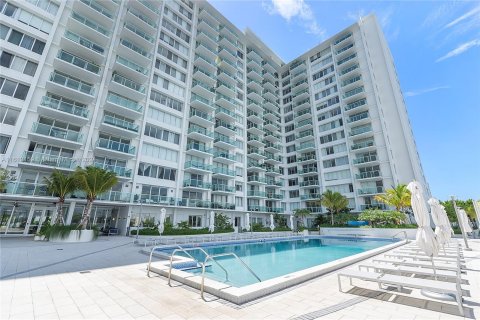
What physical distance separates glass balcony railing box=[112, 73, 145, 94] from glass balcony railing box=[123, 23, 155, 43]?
23.9ft

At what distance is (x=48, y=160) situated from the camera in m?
21.5

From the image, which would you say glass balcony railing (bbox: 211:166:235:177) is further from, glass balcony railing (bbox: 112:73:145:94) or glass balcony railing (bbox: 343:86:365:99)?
glass balcony railing (bbox: 343:86:365:99)

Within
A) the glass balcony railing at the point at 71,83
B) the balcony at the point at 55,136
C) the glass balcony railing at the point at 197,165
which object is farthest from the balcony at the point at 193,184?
the glass balcony railing at the point at 71,83

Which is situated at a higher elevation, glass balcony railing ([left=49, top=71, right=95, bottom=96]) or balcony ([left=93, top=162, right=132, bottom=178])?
glass balcony railing ([left=49, top=71, right=95, bottom=96])

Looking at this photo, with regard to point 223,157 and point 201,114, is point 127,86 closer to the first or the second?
point 201,114

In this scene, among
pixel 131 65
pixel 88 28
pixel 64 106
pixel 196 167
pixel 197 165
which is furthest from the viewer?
pixel 197 165

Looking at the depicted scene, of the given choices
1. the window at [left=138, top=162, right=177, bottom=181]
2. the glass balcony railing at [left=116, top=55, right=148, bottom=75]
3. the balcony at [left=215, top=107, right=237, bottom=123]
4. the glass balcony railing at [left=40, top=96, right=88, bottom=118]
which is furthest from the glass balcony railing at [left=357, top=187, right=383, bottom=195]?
the glass balcony railing at [left=40, top=96, right=88, bottom=118]

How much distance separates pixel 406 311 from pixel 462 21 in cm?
2379

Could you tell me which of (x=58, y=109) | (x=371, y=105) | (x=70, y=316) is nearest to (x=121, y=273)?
(x=70, y=316)

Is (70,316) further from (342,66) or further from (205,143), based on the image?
(342,66)

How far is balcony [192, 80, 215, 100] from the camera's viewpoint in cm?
3572

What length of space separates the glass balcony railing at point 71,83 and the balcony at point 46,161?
309 inches

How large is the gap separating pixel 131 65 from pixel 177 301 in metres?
31.2

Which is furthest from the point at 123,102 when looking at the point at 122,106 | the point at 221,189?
the point at 221,189
